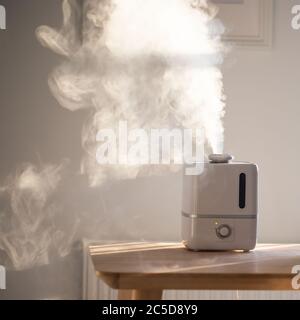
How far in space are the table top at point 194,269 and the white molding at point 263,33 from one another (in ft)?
2.88

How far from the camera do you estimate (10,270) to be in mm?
2635

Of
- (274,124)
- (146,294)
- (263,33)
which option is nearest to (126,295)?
(146,294)

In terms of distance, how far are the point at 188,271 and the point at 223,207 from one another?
40cm

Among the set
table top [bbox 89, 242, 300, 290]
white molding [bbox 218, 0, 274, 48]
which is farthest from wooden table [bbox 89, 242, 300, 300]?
white molding [bbox 218, 0, 274, 48]

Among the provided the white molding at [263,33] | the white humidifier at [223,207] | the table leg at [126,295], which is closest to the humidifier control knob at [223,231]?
the white humidifier at [223,207]

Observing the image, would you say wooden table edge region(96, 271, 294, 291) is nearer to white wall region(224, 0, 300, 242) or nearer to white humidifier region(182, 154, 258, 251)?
white humidifier region(182, 154, 258, 251)

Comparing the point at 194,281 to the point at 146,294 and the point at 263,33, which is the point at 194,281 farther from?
the point at 263,33

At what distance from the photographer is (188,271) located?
181 cm

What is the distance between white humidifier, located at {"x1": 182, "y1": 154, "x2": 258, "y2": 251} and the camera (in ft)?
7.07

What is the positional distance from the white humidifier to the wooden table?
0.06 meters

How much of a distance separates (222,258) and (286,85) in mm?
916

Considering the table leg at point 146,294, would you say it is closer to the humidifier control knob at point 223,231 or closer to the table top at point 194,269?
the table top at point 194,269
